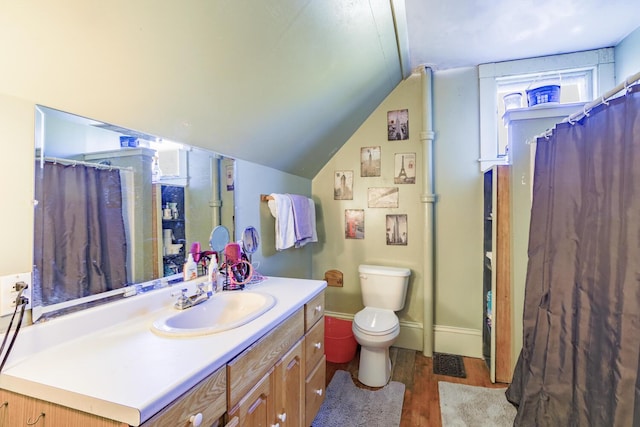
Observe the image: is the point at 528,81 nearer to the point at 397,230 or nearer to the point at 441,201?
the point at 441,201

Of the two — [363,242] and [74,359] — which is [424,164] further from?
[74,359]

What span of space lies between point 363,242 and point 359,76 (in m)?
1.40

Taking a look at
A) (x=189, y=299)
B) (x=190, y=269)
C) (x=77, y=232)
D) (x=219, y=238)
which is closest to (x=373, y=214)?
(x=219, y=238)

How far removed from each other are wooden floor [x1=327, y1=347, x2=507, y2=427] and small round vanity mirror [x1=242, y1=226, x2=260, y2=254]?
111cm

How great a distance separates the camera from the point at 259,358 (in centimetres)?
104

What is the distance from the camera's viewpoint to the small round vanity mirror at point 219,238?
162 cm

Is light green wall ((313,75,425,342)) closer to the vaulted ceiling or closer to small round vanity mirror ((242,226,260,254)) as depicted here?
the vaulted ceiling

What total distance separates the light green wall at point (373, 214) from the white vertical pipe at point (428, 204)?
0.07m

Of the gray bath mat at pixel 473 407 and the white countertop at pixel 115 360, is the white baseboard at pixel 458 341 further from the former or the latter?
the white countertop at pixel 115 360

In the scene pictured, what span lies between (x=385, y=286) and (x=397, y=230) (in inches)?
20.3

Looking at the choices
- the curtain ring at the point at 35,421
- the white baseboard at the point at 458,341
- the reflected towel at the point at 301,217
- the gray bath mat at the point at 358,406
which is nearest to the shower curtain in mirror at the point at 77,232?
the curtain ring at the point at 35,421

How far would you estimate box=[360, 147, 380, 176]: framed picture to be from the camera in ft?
8.54

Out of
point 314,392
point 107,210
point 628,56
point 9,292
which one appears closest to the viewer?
point 9,292

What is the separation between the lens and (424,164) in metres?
2.42
